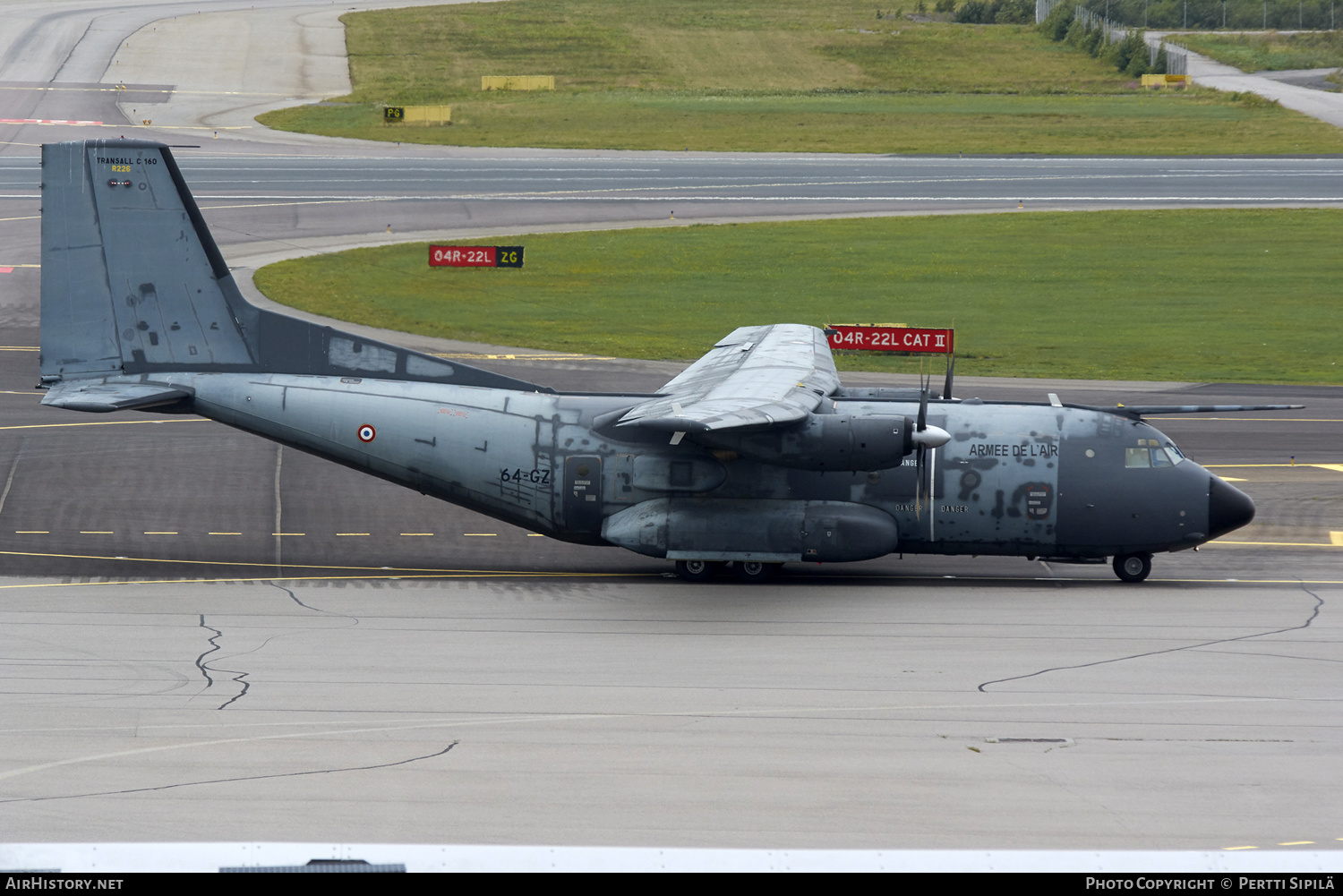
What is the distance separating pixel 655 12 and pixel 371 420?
376 feet

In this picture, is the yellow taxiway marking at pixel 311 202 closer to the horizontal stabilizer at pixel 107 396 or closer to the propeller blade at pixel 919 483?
the horizontal stabilizer at pixel 107 396

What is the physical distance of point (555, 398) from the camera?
25.1 m

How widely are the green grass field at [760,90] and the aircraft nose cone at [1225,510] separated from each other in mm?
61543

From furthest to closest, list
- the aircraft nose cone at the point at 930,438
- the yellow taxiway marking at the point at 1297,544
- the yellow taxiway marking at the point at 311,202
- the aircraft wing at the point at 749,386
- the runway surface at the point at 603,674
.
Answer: the yellow taxiway marking at the point at 311,202 < the yellow taxiway marking at the point at 1297,544 < the aircraft nose cone at the point at 930,438 < the aircraft wing at the point at 749,386 < the runway surface at the point at 603,674

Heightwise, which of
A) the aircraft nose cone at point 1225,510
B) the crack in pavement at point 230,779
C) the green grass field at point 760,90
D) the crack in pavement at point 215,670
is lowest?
the crack in pavement at point 215,670

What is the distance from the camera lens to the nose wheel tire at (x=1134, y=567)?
80.3ft

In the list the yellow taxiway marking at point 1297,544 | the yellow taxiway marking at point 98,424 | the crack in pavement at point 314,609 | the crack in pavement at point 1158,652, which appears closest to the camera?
the crack in pavement at point 1158,652

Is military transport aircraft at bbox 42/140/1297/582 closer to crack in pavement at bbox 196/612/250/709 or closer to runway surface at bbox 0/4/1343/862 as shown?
runway surface at bbox 0/4/1343/862

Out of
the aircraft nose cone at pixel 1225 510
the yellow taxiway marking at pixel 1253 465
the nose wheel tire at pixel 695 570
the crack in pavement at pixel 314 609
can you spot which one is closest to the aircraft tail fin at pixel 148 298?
the crack in pavement at pixel 314 609

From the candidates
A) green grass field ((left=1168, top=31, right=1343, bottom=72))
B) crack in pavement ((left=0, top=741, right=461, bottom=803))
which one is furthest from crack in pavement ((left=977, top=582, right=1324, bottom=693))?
green grass field ((left=1168, top=31, right=1343, bottom=72))

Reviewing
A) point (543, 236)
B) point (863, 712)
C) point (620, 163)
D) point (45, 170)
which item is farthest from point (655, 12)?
point (863, 712)

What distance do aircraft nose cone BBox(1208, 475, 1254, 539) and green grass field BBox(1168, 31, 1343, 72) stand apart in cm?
10030

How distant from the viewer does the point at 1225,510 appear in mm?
23922

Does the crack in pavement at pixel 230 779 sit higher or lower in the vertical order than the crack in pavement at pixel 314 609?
higher
